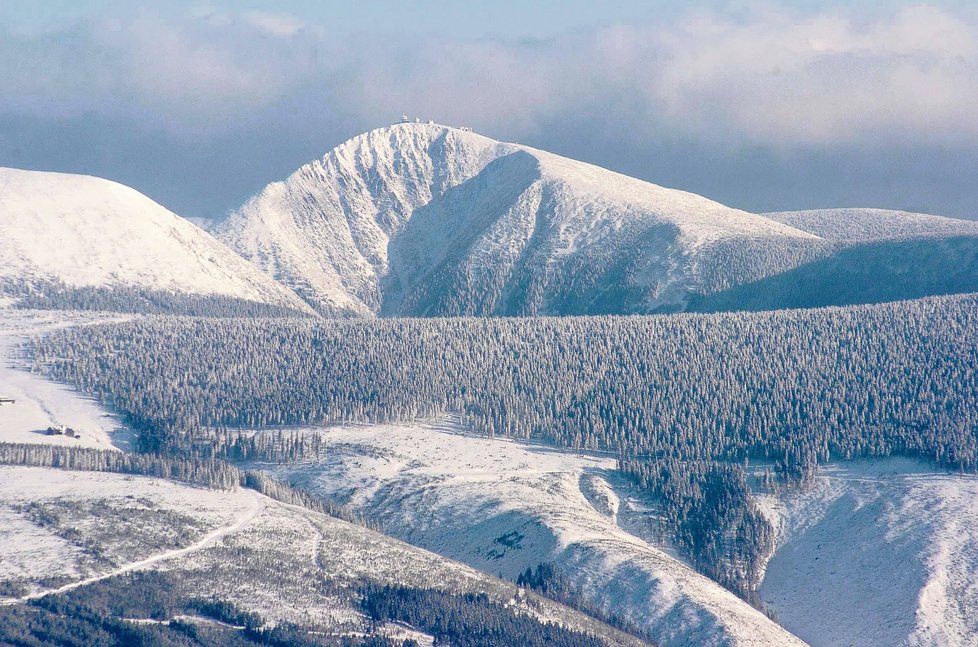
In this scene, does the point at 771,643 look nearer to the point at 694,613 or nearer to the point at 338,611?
the point at 694,613

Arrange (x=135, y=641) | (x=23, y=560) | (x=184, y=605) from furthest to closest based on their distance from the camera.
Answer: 1. (x=23, y=560)
2. (x=184, y=605)
3. (x=135, y=641)

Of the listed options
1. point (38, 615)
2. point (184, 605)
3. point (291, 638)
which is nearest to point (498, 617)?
point (291, 638)

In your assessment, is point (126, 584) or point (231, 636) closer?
point (231, 636)

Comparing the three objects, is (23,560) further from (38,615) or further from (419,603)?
(419,603)

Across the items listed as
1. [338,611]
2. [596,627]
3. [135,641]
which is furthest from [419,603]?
[135,641]

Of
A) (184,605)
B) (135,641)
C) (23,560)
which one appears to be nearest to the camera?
(135,641)

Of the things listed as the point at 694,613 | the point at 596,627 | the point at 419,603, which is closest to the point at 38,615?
the point at 419,603

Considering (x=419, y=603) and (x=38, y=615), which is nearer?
(x=38, y=615)

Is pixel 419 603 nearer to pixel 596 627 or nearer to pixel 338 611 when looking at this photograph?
pixel 338 611
